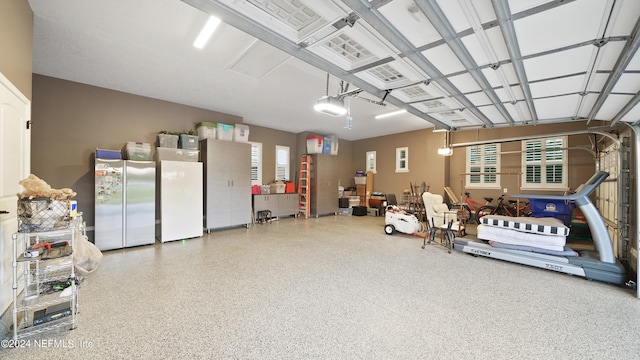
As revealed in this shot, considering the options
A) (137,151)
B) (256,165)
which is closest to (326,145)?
(256,165)

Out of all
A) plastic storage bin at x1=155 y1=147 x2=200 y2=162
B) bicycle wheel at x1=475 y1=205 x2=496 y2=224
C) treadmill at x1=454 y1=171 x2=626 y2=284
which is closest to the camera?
treadmill at x1=454 y1=171 x2=626 y2=284

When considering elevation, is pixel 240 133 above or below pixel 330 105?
above

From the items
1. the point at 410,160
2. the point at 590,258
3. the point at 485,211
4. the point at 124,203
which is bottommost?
the point at 590,258

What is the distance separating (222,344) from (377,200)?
7.81 metres

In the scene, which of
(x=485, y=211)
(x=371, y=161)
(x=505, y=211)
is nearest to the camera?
(x=505, y=211)

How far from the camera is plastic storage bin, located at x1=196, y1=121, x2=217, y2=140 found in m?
5.95

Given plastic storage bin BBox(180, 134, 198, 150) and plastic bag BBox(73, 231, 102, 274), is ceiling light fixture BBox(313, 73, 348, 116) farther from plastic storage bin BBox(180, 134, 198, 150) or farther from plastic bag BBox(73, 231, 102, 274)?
plastic storage bin BBox(180, 134, 198, 150)

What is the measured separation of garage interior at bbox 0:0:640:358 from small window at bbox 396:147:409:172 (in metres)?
3.60

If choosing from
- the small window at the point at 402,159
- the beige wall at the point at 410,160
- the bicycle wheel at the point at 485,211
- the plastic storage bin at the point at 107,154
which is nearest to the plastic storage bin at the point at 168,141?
the plastic storage bin at the point at 107,154

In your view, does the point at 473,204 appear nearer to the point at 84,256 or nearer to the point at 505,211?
the point at 505,211

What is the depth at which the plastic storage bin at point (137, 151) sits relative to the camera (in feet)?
15.7

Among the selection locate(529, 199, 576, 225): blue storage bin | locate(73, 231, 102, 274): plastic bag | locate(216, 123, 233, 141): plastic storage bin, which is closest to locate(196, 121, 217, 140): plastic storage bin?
locate(216, 123, 233, 141): plastic storage bin

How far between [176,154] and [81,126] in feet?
5.57

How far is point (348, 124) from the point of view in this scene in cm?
398
